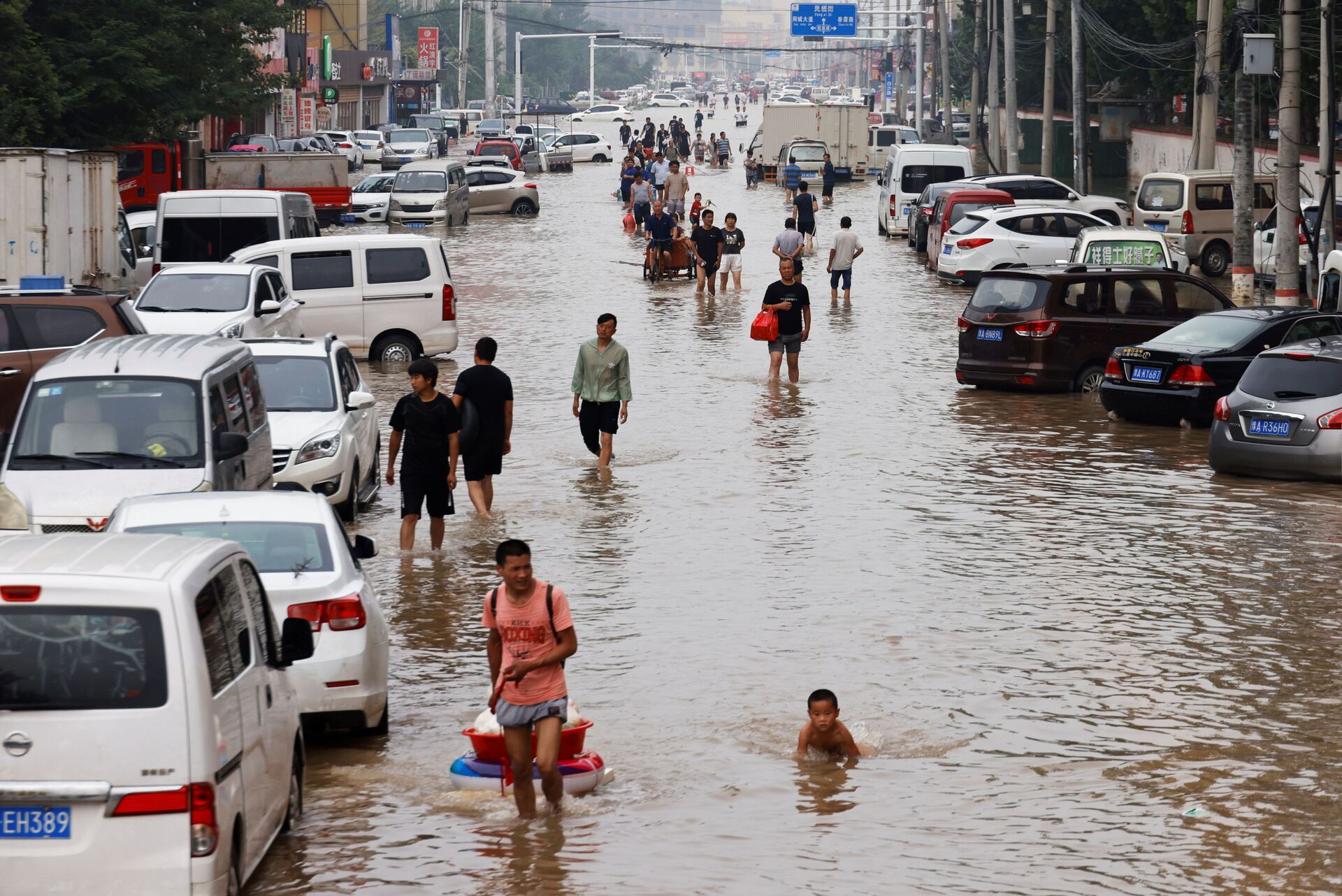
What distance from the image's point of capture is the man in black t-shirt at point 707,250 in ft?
113

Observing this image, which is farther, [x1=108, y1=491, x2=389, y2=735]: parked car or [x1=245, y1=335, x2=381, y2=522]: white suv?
[x1=245, y1=335, x2=381, y2=522]: white suv

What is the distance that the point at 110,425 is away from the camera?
523 inches

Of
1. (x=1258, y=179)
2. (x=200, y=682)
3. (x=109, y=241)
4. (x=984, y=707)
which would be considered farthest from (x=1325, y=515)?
(x=1258, y=179)

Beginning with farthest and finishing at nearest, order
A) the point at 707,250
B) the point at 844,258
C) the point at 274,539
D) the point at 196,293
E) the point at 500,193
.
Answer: the point at 500,193 → the point at 707,250 → the point at 844,258 → the point at 196,293 → the point at 274,539

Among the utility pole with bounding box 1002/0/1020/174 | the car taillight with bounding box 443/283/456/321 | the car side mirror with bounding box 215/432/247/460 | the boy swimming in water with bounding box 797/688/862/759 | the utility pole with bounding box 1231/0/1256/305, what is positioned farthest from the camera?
the utility pole with bounding box 1002/0/1020/174

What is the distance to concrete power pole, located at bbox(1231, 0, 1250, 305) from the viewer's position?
29.7 metres

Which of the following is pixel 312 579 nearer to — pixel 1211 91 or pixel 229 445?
pixel 229 445

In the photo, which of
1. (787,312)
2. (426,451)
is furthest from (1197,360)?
(426,451)

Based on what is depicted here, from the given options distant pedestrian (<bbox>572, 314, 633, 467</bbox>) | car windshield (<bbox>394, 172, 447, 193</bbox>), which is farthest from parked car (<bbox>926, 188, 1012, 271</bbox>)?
distant pedestrian (<bbox>572, 314, 633, 467</bbox>)

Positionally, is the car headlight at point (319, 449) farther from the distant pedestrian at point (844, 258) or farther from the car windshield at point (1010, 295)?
the distant pedestrian at point (844, 258)

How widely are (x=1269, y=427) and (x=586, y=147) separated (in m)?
68.6

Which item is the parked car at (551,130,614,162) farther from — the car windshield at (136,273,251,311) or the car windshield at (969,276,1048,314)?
the car windshield at (136,273,251,311)

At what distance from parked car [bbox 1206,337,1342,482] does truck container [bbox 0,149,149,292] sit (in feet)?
51.8

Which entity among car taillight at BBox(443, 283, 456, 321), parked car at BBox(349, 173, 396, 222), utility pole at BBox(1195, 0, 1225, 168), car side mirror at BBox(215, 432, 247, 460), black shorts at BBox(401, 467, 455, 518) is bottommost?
black shorts at BBox(401, 467, 455, 518)
